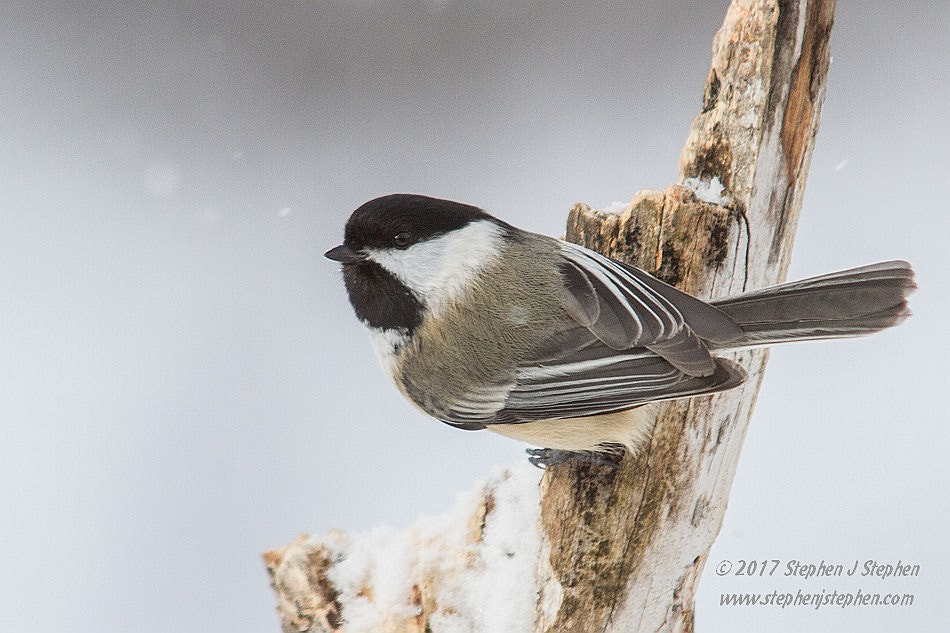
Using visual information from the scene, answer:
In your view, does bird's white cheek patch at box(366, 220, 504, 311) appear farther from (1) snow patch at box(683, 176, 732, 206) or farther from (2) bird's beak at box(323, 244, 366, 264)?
(1) snow patch at box(683, 176, 732, 206)

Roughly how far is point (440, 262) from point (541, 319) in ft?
0.41

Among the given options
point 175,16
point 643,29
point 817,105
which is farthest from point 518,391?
point 175,16

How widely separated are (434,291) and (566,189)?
39.2 inches

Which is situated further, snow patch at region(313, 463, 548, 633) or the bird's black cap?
snow patch at region(313, 463, 548, 633)

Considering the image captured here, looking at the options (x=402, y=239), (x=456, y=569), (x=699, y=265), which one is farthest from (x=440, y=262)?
(x=456, y=569)

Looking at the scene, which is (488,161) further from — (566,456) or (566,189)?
(566,456)

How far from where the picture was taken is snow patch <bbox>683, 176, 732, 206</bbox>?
1.07m

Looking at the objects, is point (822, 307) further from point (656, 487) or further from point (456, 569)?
point (456, 569)

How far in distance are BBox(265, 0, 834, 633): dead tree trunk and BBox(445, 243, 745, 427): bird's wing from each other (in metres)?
0.12

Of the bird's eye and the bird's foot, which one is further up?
the bird's eye

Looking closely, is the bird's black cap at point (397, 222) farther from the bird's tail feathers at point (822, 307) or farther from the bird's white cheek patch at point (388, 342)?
the bird's tail feathers at point (822, 307)

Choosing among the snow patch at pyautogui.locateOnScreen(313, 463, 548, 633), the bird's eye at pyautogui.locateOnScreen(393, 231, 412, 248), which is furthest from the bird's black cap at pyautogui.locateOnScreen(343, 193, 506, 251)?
the snow patch at pyautogui.locateOnScreen(313, 463, 548, 633)

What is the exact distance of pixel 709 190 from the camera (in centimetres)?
109

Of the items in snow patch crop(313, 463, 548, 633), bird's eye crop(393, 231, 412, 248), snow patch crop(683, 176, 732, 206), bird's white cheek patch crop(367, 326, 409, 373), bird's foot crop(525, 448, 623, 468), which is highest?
snow patch crop(683, 176, 732, 206)
